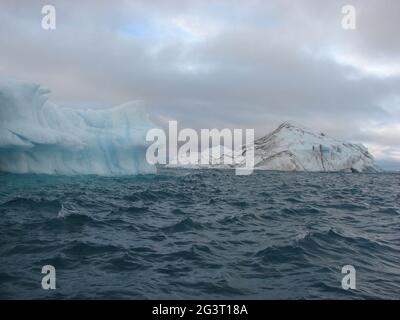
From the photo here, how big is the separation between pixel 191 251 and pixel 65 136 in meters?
18.4

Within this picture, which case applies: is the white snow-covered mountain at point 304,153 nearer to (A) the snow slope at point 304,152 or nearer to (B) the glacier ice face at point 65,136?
(A) the snow slope at point 304,152

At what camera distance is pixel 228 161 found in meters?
78.4

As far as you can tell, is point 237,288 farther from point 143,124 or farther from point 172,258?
point 143,124

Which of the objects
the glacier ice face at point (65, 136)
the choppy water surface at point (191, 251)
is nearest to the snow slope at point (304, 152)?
the glacier ice face at point (65, 136)

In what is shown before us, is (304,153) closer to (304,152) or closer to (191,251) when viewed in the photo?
(304,152)

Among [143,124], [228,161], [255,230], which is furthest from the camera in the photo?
[228,161]

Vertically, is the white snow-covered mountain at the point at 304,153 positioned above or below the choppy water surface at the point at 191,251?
above

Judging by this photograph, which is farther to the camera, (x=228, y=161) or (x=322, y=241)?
(x=228, y=161)

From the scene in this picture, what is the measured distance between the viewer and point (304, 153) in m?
60.4

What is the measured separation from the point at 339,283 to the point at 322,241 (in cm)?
293

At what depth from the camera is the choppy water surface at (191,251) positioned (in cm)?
565

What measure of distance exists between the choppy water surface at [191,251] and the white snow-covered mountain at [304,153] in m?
46.9
